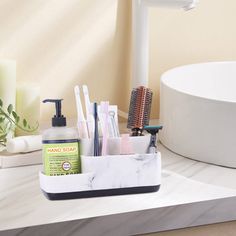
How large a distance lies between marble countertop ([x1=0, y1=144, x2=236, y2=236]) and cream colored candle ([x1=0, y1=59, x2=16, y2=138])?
21cm

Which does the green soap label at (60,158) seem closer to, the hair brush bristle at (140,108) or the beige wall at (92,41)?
the hair brush bristle at (140,108)

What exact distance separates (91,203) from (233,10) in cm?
86

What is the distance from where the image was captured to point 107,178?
95 cm

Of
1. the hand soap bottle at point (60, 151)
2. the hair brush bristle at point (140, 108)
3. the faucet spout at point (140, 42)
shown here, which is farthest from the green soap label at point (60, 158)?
the faucet spout at point (140, 42)

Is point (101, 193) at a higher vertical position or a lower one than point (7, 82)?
lower

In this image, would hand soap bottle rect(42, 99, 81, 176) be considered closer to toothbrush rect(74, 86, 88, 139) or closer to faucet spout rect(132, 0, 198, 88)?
toothbrush rect(74, 86, 88, 139)

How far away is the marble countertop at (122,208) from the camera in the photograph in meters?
0.86

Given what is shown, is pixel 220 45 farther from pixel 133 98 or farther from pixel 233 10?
pixel 133 98

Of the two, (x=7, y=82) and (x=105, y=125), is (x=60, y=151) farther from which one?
(x=7, y=82)

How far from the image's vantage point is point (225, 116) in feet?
3.56

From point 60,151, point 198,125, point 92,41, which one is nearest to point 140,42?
point 92,41

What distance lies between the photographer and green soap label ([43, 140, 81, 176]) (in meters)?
0.95

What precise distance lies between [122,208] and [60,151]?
6.1 inches

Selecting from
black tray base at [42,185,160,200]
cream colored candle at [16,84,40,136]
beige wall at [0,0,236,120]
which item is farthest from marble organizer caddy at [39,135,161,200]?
beige wall at [0,0,236,120]
